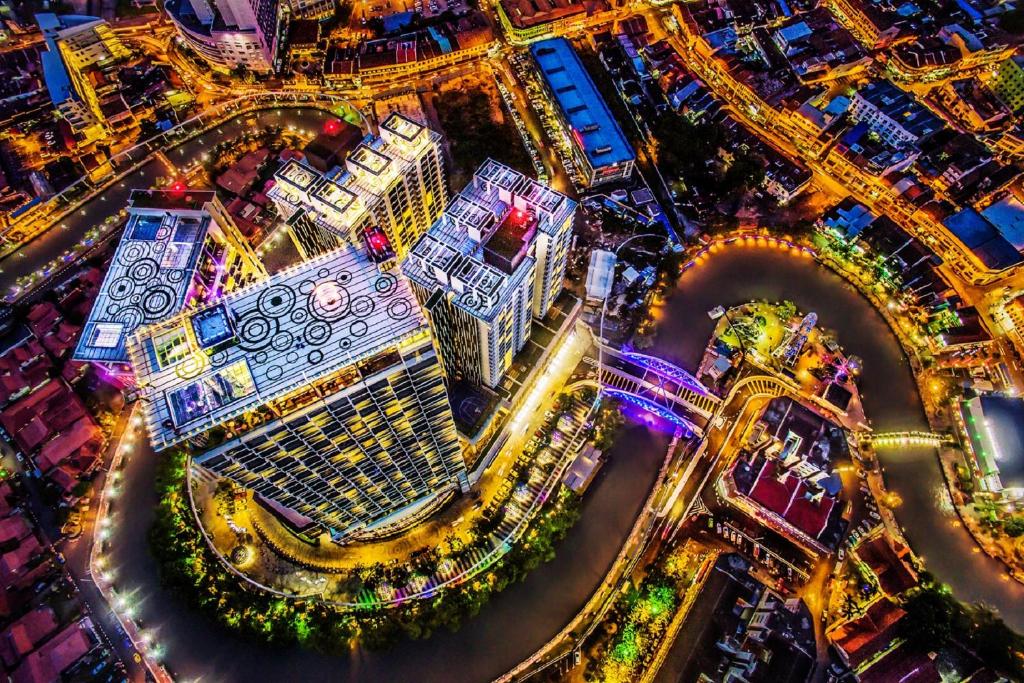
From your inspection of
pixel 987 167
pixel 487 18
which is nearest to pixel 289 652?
pixel 487 18

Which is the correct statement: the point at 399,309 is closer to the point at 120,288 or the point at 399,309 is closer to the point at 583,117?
the point at 120,288

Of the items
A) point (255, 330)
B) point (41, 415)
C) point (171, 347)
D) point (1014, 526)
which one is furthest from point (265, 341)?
point (1014, 526)

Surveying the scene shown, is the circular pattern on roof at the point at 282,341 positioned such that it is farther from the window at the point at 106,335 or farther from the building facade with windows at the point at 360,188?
the window at the point at 106,335

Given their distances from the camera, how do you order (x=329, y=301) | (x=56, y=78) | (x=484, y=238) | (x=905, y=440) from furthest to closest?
(x=56, y=78), (x=905, y=440), (x=484, y=238), (x=329, y=301)

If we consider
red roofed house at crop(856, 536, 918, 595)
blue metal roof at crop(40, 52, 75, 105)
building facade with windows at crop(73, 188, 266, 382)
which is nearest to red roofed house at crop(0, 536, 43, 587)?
building facade with windows at crop(73, 188, 266, 382)

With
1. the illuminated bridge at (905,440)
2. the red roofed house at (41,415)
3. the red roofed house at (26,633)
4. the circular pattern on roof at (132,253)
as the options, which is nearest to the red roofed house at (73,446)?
the red roofed house at (41,415)

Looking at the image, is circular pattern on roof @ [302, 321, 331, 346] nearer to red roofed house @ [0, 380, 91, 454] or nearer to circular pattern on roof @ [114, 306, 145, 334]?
circular pattern on roof @ [114, 306, 145, 334]
